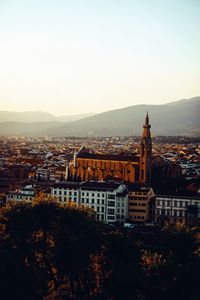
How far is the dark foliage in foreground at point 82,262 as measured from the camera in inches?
776

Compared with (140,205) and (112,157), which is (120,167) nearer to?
(112,157)

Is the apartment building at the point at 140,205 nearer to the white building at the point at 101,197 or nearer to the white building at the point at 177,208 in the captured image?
the white building at the point at 101,197

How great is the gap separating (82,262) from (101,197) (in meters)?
16.4

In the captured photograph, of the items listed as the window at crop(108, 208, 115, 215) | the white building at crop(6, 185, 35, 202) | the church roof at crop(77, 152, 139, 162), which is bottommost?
the window at crop(108, 208, 115, 215)

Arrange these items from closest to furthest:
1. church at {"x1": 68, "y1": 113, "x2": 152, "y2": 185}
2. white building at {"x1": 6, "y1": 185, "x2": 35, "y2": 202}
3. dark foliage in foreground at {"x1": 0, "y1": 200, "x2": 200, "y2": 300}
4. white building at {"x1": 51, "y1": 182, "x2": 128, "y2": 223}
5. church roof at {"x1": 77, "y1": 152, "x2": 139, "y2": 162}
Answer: dark foliage in foreground at {"x1": 0, "y1": 200, "x2": 200, "y2": 300} < white building at {"x1": 51, "y1": 182, "x2": 128, "y2": 223} < white building at {"x1": 6, "y1": 185, "x2": 35, "y2": 202} < church at {"x1": 68, "y1": 113, "x2": 152, "y2": 185} < church roof at {"x1": 77, "y1": 152, "x2": 139, "y2": 162}

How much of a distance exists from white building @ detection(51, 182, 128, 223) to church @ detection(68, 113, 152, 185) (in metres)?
A: 10.3

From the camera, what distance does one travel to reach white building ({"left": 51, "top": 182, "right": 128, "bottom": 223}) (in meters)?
38.0

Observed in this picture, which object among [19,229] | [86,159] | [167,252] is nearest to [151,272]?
[167,252]

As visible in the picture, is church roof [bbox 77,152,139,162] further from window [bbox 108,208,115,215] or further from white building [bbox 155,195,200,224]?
white building [bbox 155,195,200,224]

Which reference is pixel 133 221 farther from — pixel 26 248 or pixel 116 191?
pixel 26 248

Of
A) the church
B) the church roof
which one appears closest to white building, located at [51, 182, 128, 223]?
the church

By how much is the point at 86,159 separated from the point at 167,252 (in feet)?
121

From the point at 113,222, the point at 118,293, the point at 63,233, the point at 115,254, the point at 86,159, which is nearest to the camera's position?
the point at 118,293

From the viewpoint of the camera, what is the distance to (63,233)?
963 inches
